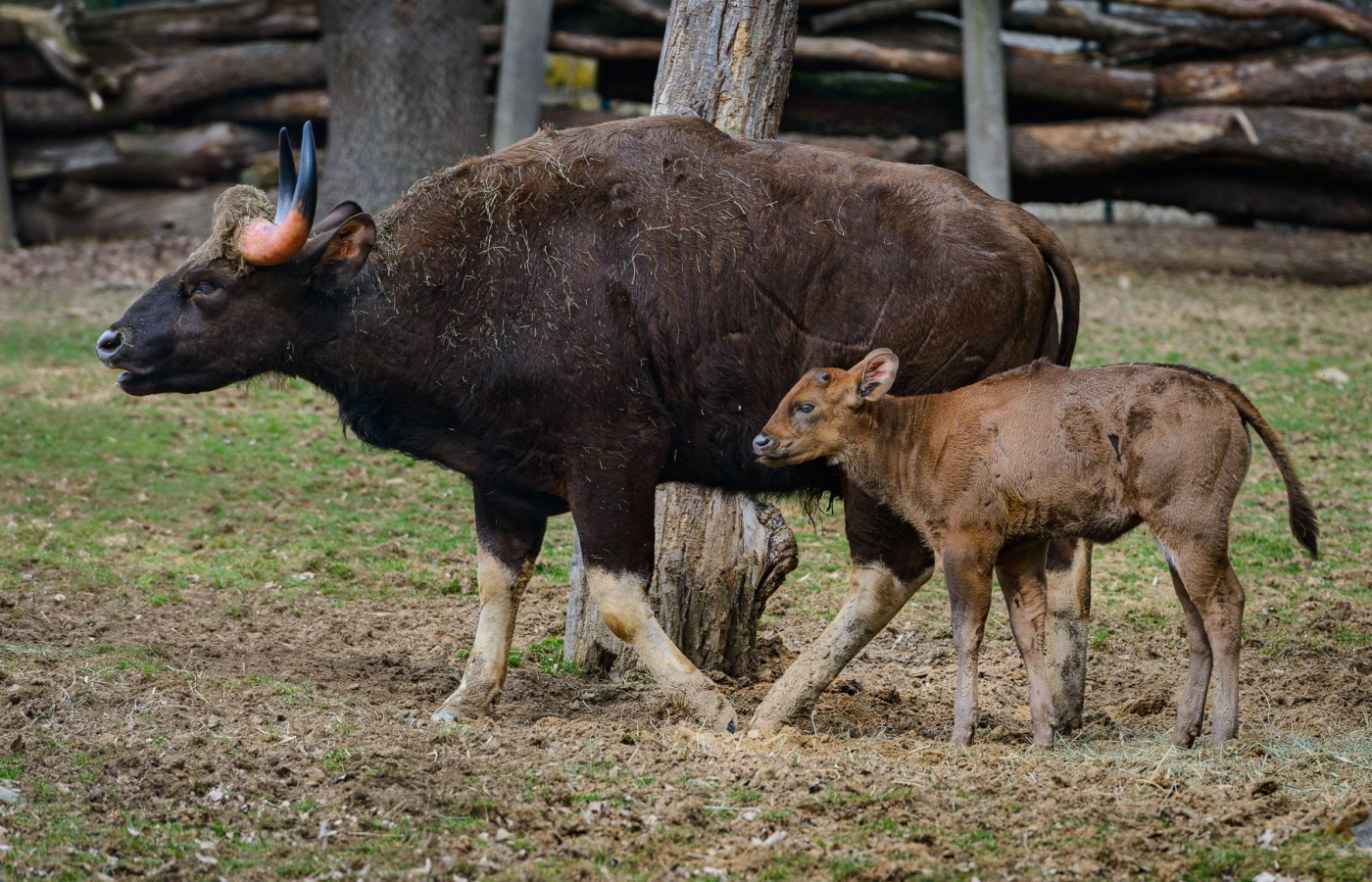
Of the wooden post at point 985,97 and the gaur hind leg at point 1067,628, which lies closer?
the gaur hind leg at point 1067,628

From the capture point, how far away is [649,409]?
6.54m

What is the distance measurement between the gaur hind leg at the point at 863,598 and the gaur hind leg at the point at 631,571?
0.92ft

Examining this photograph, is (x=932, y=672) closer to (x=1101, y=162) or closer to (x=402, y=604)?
(x=402, y=604)

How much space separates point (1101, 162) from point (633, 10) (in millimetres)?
5335

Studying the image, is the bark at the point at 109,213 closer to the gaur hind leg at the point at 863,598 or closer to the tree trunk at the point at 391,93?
the tree trunk at the point at 391,93

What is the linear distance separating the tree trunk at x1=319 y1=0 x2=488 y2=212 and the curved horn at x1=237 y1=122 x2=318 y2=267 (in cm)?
919

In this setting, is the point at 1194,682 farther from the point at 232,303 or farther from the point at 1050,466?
the point at 232,303

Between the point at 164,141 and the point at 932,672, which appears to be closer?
the point at 932,672

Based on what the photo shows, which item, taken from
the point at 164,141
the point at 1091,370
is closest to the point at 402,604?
the point at 1091,370

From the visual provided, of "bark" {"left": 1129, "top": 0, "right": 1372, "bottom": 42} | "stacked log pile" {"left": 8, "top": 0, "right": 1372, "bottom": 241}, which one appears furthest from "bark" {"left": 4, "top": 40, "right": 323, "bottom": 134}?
"bark" {"left": 1129, "top": 0, "right": 1372, "bottom": 42}

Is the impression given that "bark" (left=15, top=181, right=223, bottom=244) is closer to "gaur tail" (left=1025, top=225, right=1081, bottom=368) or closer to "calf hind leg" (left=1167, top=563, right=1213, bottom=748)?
"gaur tail" (left=1025, top=225, right=1081, bottom=368)

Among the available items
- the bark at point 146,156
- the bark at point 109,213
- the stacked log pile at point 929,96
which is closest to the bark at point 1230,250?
the stacked log pile at point 929,96

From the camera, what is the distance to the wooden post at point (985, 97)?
16.0 meters

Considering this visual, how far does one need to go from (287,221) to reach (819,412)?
8.07 ft
